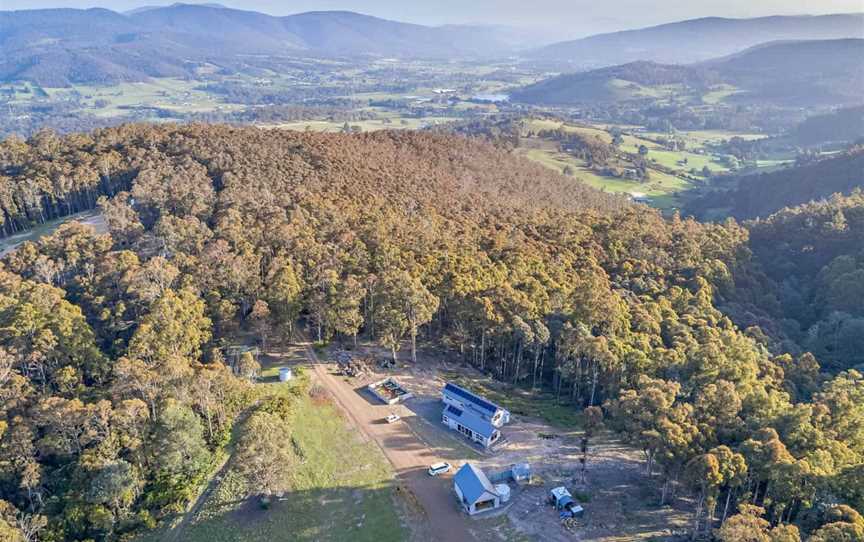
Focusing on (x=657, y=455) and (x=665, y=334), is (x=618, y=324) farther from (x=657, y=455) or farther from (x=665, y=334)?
(x=657, y=455)

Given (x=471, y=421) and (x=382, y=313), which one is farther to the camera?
(x=382, y=313)

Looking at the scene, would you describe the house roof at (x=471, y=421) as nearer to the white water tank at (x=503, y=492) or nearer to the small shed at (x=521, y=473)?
the small shed at (x=521, y=473)

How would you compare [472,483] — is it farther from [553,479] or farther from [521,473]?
[553,479]

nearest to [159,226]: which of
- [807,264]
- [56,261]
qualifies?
[56,261]

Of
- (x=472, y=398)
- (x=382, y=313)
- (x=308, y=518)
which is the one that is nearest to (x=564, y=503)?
(x=472, y=398)

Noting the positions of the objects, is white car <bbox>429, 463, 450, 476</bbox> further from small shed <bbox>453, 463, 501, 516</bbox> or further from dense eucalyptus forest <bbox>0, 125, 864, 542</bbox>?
dense eucalyptus forest <bbox>0, 125, 864, 542</bbox>

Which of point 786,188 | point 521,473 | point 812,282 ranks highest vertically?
point 786,188

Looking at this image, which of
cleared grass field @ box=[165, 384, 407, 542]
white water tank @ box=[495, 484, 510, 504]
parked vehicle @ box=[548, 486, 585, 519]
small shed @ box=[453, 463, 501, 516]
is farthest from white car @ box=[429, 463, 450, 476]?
parked vehicle @ box=[548, 486, 585, 519]
